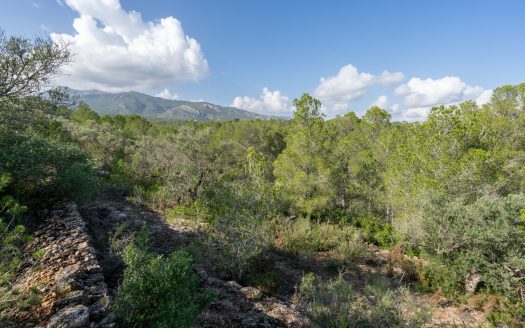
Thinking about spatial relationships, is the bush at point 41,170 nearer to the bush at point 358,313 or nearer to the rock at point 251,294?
the rock at point 251,294

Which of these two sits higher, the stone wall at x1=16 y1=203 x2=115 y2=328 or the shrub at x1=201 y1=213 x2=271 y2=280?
the stone wall at x1=16 y1=203 x2=115 y2=328

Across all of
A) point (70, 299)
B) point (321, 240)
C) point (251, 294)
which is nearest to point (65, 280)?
point (70, 299)

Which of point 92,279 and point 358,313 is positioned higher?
point 92,279

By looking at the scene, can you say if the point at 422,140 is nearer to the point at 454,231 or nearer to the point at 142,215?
the point at 454,231

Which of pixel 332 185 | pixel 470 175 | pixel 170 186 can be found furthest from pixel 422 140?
pixel 170 186

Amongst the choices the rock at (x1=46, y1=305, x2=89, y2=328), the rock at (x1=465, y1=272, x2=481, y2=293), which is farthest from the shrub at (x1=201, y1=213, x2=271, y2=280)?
the rock at (x1=465, y1=272, x2=481, y2=293)

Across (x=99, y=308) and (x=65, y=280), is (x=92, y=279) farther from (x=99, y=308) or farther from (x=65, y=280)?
(x=99, y=308)

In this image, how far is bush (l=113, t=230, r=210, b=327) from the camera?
336cm

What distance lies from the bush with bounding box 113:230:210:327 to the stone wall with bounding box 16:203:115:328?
0.30 m

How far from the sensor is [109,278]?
536 cm

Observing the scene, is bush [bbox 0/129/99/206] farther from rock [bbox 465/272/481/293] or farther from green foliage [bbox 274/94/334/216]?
rock [bbox 465/272/481/293]

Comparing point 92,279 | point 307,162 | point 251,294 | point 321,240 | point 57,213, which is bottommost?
point 321,240

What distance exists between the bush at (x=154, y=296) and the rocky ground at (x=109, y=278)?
0.98ft

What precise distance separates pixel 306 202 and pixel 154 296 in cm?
1074
